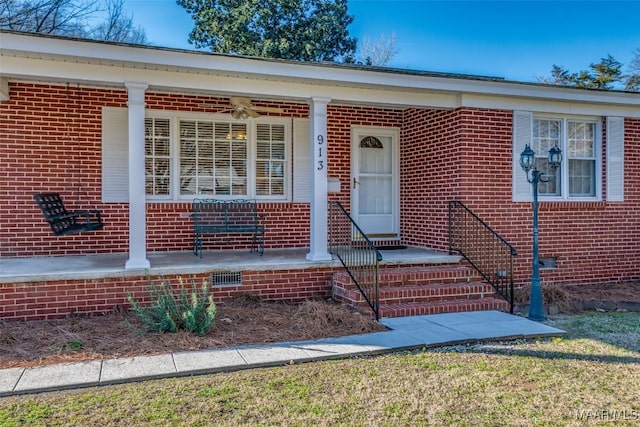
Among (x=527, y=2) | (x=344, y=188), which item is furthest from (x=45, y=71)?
(x=527, y=2)

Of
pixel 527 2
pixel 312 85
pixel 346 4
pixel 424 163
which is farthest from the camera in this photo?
pixel 346 4

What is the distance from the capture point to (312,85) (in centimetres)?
695

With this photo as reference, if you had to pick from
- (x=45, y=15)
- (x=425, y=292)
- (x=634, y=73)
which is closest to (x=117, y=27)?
(x=45, y=15)

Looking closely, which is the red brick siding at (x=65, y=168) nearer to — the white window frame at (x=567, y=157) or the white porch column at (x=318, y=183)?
the white porch column at (x=318, y=183)

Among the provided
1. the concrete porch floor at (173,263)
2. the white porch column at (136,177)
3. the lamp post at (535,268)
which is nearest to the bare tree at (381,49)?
the concrete porch floor at (173,263)

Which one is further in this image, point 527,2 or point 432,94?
point 527,2

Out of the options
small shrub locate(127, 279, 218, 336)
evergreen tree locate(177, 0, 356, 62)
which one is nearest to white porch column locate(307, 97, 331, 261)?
small shrub locate(127, 279, 218, 336)

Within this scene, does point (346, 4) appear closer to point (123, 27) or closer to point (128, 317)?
point (123, 27)

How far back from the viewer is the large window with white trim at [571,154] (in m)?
8.38

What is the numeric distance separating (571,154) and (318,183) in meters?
4.67

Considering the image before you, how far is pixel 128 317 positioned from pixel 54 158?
313cm

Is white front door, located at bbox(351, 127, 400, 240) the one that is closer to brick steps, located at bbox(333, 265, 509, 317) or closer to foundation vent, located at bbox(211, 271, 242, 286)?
brick steps, located at bbox(333, 265, 509, 317)

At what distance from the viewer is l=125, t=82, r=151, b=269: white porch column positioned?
20.1 feet

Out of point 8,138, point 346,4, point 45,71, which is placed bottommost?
point 8,138
